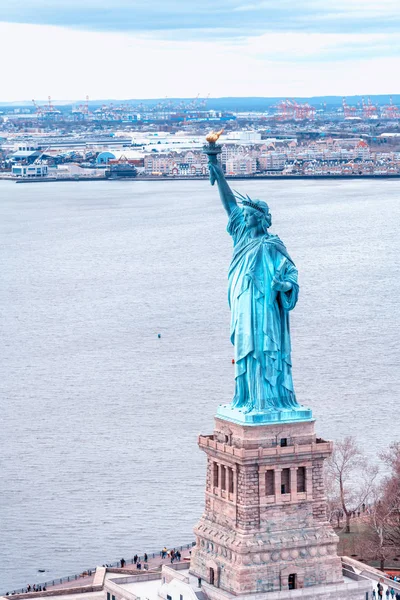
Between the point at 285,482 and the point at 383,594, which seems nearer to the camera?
the point at 285,482

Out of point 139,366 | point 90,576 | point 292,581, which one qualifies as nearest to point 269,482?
point 292,581

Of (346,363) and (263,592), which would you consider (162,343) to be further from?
(263,592)

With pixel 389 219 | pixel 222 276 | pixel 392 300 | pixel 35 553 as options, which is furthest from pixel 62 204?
pixel 35 553

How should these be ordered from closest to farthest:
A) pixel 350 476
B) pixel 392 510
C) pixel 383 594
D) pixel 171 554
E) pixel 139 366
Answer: pixel 383 594 < pixel 392 510 < pixel 171 554 < pixel 350 476 < pixel 139 366

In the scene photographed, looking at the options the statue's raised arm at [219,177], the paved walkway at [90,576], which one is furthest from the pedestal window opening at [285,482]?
the paved walkway at [90,576]

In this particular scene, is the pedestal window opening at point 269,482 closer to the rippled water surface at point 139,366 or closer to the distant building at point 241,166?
the rippled water surface at point 139,366

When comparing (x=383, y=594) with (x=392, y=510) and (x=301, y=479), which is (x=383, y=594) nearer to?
(x=301, y=479)
